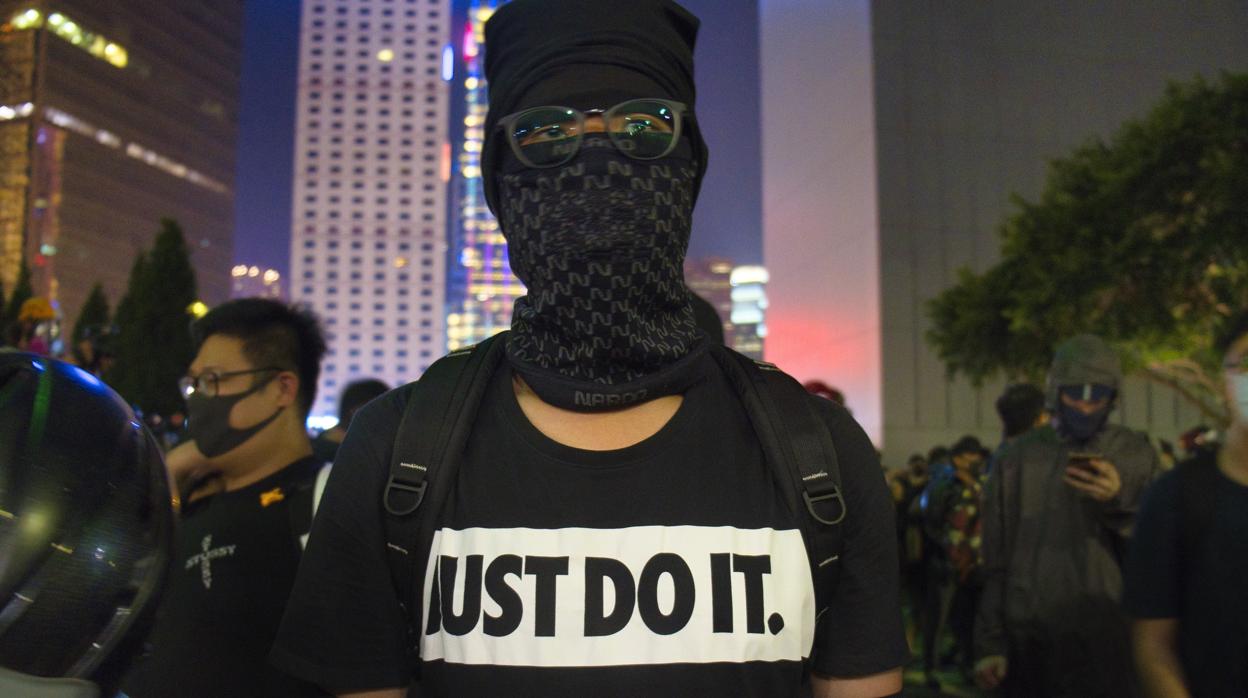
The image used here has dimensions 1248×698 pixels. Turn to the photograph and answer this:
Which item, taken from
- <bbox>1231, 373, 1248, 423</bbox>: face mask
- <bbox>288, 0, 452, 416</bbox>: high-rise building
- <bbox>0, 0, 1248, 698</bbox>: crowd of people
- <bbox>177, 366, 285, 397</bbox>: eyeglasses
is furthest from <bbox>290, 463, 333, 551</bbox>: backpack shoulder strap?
<bbox>288, 0, 452, 416</bbox>: high-rise building

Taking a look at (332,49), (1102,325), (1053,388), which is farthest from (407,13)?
(1053,388)

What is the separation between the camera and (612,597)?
144 cm

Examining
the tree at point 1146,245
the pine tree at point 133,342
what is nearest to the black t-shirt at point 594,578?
the tree at point 1146,245

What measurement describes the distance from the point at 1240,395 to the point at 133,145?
280 feet

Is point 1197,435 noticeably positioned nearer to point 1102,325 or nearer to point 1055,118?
point 1102,325

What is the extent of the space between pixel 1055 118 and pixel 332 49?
393 feet

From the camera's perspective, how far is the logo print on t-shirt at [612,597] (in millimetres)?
1424

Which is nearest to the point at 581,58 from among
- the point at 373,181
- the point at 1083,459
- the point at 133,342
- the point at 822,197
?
the point at 1083,459

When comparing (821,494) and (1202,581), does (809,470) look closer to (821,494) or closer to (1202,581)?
(821,494)

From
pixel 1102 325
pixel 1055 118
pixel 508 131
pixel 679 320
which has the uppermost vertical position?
pixel 1055 118

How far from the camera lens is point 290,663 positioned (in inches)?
58.7

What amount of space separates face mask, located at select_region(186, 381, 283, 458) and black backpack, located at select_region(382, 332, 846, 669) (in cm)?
178

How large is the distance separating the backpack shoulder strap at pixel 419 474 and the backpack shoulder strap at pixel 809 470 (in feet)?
1.60

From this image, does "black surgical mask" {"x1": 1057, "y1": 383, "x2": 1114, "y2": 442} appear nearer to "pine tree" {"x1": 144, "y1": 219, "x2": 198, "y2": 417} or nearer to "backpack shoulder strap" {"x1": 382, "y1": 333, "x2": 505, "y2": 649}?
"backpack shoulder strap" {"x1": 382, "y1": 333, "x2": 505, "y2": 649}
